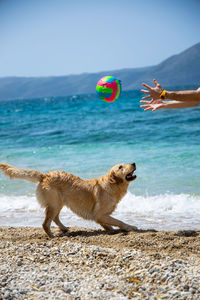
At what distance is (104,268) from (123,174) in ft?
7.56

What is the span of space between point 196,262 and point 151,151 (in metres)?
9.18

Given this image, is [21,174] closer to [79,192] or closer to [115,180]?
[79,192]

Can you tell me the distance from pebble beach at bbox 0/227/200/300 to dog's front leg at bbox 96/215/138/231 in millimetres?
486

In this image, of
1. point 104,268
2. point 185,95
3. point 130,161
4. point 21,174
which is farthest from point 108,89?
point 130,161

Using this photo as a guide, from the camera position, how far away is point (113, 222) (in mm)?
5926

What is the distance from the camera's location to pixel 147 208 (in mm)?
7500

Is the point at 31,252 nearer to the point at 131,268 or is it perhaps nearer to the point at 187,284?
the point at 131,268

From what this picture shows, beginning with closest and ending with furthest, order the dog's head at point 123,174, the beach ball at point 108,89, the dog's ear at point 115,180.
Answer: the dog's head at point 123,174 → the dog's ear at point 115,180 → the beach ball at point 108,89

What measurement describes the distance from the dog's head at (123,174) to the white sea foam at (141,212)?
3.46 ft

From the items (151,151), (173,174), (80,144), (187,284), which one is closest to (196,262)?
(187,284)

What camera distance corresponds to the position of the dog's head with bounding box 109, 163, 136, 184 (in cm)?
596

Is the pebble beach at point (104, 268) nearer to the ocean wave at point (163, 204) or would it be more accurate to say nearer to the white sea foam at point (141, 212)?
the white sea foam at point (141, 212)

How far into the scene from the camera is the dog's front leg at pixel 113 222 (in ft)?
19.2

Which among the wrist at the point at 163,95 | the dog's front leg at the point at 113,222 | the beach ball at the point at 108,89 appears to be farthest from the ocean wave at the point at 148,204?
the wrist at the point at 163,95
